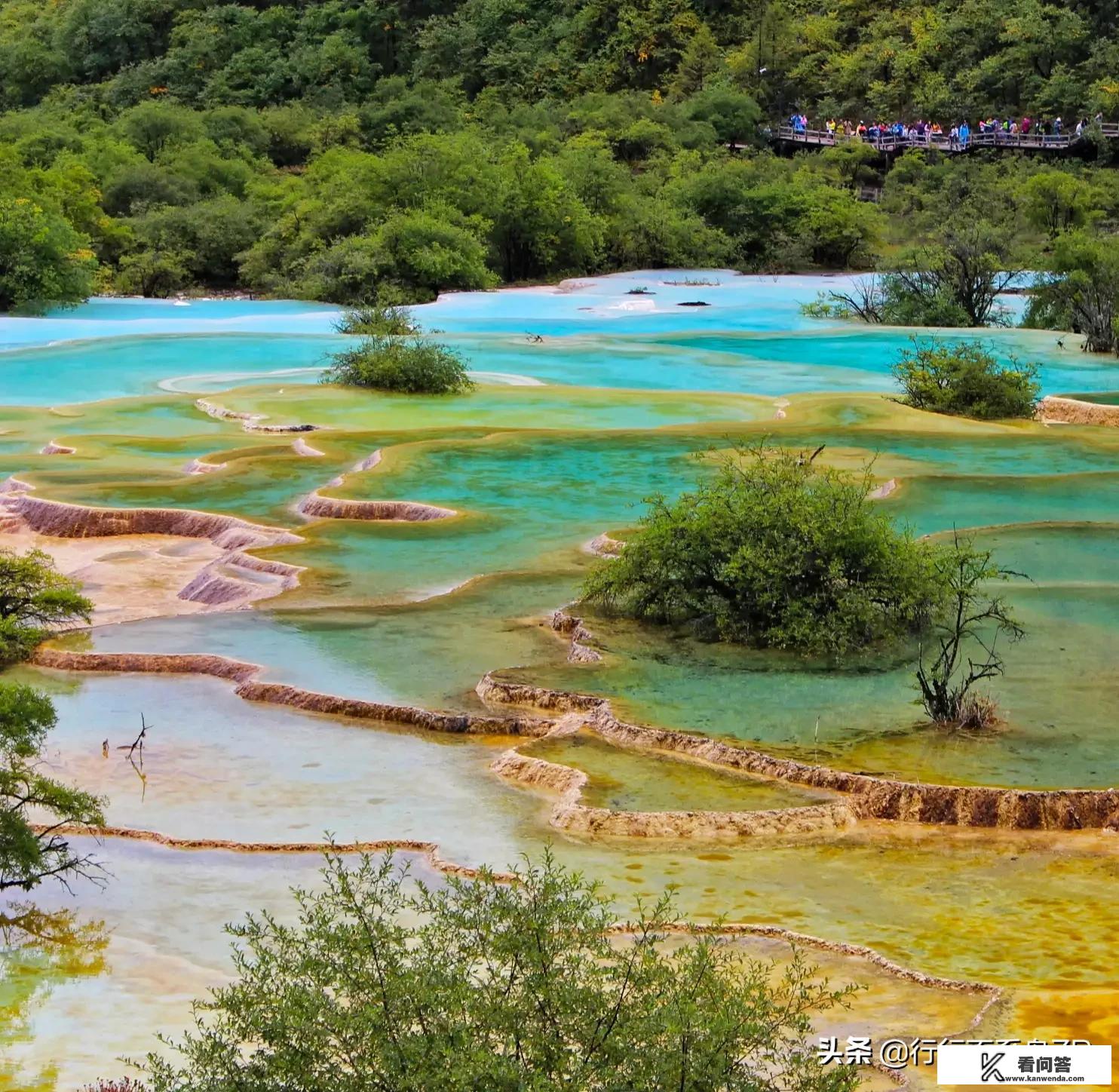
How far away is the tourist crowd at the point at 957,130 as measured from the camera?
4006cm

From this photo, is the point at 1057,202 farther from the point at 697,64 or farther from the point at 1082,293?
the point at 697,64

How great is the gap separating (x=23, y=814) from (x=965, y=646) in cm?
509

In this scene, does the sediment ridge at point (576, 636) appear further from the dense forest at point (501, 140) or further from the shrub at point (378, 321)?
the dense forest at point (501, 140)

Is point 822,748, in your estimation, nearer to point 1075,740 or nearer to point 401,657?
point 1075,740

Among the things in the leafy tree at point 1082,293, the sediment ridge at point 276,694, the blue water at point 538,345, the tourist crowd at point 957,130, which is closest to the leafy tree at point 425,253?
the blue water at point 538,345

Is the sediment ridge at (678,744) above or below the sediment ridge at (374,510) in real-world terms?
below

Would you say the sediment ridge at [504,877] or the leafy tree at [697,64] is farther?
the leafy tree at [697,64]

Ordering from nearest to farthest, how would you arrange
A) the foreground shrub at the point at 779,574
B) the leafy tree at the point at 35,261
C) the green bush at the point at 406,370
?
the foreground shrub at the point at 779,574, the green bush at the point at 406,370, the leafy tree at the point at 35,261

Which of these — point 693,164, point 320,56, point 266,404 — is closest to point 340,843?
point 266,404

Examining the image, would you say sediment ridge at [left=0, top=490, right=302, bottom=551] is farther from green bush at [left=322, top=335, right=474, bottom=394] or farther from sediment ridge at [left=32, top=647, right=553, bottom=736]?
green bush at [left=322, top=335, right=474, bottom=394]

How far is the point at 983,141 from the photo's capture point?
132 ft

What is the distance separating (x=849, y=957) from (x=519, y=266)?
92.9 ft

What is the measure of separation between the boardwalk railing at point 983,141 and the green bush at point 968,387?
71.1 ft

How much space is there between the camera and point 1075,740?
8328mm
